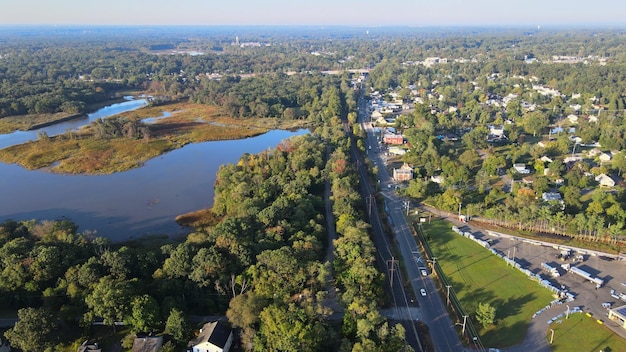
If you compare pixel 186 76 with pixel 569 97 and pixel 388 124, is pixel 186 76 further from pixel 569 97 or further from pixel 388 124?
pixel 569 97

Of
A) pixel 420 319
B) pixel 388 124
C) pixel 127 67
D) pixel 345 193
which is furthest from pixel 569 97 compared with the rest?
pixel 127 67

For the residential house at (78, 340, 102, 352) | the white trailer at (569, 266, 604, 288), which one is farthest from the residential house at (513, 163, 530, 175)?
the residential house at (78, 340, 102, 352)

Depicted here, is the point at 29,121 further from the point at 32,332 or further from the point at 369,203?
the point at 32,332

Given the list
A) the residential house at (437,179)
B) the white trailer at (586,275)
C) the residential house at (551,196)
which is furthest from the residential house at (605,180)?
the white trailer at (586,275)

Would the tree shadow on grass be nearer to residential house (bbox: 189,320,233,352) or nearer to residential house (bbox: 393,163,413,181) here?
residential house (bbox: 189,320,233,352)

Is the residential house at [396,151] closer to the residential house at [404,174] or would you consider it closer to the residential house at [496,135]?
the residential house at [404,174]
